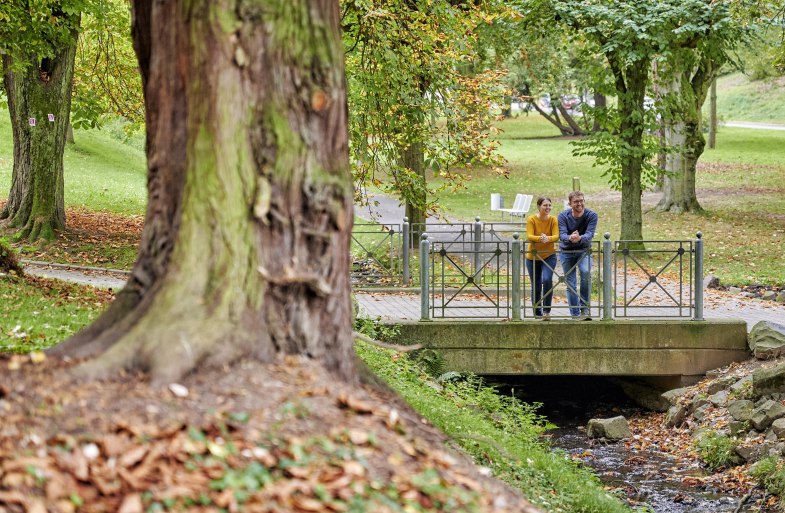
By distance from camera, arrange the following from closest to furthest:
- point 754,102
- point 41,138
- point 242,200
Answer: point 242,200 → point 41,138 → point 754,102

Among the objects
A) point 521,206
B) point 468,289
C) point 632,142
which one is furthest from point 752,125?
point 468,289

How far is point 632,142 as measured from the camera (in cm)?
2098

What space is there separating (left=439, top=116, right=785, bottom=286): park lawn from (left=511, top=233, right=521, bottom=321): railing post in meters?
6.85

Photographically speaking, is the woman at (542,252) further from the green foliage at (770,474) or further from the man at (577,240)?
the green foliage at (770,474)

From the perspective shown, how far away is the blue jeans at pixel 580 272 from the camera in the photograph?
13.4 meters

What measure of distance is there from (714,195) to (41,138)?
2162cm

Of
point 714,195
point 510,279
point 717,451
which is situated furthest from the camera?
point 714,195

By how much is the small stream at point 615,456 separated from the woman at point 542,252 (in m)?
1.67

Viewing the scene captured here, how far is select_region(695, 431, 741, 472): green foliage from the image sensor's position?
38.4 ft

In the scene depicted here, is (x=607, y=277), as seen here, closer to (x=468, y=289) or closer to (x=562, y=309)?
(x=562, y=309)

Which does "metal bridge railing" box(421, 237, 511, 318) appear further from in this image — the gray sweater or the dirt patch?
the dirt patch

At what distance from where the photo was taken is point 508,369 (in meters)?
13.9

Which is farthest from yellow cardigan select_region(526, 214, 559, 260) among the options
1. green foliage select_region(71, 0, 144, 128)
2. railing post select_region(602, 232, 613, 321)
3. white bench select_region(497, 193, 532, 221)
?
white bench select_region(497, 193, 532, 221)

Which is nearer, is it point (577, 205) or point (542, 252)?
point (577, 205)
